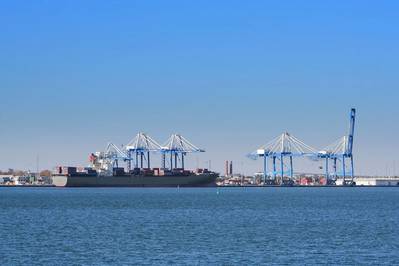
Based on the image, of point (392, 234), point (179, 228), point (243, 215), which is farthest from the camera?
point (243, 215)

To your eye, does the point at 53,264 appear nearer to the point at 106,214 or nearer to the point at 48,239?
the point at 48,239

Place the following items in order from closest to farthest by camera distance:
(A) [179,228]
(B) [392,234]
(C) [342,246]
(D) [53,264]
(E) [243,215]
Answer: (D) [53,264]
(C) [342,246]
(B) [392,234]
(A) [179,228]
(E) [243,215]

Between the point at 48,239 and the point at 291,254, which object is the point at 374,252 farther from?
the point at 48,239

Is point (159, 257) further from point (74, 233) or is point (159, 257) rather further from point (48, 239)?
point (74, 233)

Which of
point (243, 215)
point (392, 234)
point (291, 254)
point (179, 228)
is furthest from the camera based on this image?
point (243, 215)

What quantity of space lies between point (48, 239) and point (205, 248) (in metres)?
10.1

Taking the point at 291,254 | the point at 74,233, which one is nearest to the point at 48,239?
the point at 74,233

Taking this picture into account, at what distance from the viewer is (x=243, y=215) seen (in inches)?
3164

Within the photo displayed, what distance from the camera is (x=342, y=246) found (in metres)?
50.0

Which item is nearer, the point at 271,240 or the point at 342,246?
the point at 342,246

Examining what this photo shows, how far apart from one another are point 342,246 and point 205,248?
6855 millimetres

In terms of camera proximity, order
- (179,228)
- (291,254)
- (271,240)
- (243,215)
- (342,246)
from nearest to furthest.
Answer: (291,254)
(342,246)
(271,240)
(179,228)
(243,215)

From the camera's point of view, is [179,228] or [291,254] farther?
[179,228]

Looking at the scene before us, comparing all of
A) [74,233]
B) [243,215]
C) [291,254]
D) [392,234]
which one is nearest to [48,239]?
[74,233]
